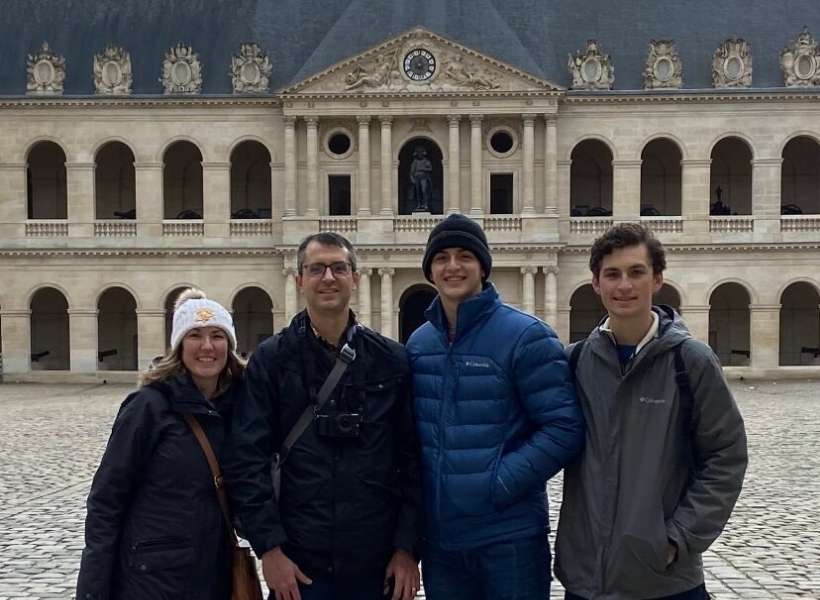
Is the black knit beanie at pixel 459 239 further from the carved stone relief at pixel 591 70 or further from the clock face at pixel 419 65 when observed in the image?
the carved stone relief at pixel 591 70

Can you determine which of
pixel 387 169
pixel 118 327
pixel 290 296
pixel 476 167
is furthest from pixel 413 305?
pixel 118 327

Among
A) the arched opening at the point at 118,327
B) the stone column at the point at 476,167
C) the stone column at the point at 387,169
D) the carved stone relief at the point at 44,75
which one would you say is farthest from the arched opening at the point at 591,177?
the carved stone relief at the point at 44,75

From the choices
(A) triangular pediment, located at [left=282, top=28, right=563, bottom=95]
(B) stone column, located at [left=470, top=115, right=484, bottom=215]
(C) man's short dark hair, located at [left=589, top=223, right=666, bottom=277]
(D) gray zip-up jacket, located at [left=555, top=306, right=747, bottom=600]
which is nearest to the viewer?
(D) gray zip-up jacket, located at [left=555, top=306, right=747, bottom=600]

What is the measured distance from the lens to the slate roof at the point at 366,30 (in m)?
37.9

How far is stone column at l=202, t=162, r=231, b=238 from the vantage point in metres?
37.4

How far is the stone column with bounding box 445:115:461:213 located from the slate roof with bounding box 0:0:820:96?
127 inches

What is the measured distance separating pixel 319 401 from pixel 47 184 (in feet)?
125

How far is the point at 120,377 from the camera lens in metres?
36.9

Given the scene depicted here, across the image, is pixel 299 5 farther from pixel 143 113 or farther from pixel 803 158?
pixel 803 158

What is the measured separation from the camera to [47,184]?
40.1 metres

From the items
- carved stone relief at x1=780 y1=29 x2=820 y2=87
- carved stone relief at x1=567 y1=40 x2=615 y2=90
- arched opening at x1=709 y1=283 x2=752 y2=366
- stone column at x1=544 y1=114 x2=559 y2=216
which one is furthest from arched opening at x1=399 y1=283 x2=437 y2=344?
carved stone relief at x1=780 y1=29 x2=820 y2=87

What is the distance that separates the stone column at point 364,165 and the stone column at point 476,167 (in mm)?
3879

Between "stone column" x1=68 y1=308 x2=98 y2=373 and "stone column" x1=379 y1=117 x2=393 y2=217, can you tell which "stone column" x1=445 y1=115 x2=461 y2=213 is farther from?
"stone column" x1=68 y1=308 x2=98 y2=373

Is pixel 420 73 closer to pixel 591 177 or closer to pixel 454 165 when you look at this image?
pixel 454 165
